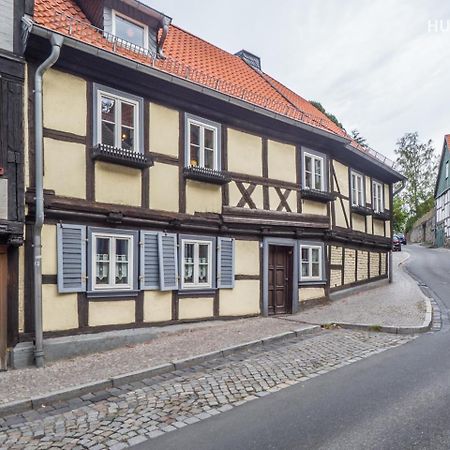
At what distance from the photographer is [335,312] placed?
464 inches

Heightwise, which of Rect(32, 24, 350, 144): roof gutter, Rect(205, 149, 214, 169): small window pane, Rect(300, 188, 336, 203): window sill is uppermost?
Rect(32, 24, 350, 144): roof gutter

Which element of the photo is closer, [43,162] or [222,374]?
[222,374]

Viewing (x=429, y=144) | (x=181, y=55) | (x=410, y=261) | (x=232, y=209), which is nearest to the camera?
(x=232, y=209)

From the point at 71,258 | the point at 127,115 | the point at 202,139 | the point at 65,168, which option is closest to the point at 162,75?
the point at 127,115

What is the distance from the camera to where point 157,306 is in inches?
361

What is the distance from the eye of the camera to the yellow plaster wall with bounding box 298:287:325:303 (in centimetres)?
1259

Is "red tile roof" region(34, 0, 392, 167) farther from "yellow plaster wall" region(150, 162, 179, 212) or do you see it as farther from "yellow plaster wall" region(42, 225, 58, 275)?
"yellow plaster wall" region(42, 225, 58, 275)

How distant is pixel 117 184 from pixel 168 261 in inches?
74.8

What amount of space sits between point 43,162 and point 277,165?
614 cm

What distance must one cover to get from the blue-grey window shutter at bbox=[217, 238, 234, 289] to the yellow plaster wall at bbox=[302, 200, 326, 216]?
2935 millimetres

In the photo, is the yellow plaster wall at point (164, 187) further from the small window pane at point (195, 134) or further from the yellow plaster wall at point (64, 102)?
the yellow plaster wall at point (64, 102)

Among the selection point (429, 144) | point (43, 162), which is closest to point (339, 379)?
point (43, 162)

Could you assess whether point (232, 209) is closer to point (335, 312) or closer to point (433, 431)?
point (335, 312)

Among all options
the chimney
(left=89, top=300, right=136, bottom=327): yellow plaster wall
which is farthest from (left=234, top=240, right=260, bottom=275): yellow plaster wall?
the chimney
